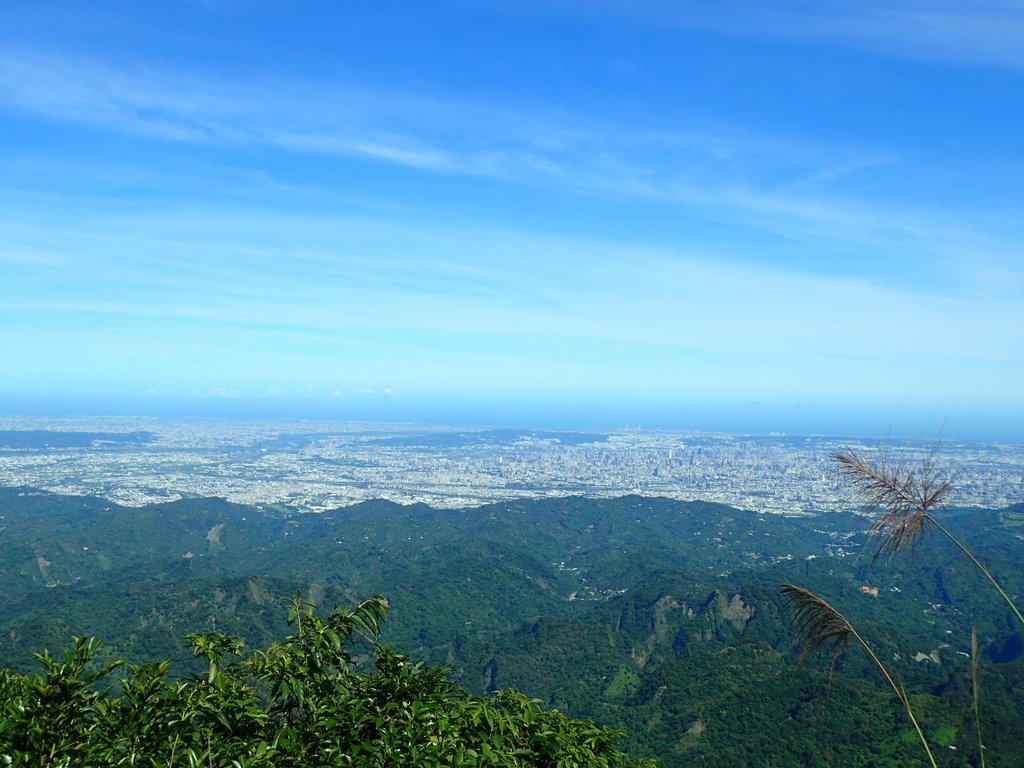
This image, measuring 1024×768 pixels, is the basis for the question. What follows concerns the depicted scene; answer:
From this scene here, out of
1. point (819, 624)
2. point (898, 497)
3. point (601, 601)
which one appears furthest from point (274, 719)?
point (601, 601)

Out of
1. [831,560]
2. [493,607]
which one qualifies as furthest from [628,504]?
[493,607]

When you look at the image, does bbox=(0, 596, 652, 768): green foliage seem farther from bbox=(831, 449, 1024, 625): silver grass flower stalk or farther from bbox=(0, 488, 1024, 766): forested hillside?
bbox=(0, 488, 1024, 766): forested hillside

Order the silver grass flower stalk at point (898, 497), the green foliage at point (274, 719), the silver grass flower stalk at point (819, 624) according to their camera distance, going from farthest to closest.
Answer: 1. the silver grass flower stalk at point (898, 497)
2. the silver grass flower stalk at point (819, 624)
3. the green foliage at point (274, 719)

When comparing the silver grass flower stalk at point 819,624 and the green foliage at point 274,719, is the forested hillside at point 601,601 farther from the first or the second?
the green foliage at point 274,719

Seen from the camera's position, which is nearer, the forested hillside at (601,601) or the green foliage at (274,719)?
the green foliage at (274,719)

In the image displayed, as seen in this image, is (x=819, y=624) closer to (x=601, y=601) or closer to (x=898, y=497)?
(x=898, y=497)

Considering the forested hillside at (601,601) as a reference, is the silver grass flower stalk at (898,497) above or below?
above

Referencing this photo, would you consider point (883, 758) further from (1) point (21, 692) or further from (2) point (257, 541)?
(2) point (257, 541)

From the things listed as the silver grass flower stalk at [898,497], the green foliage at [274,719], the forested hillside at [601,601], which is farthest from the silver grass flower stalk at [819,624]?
the forested hillside at [601,601]
